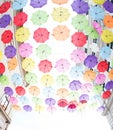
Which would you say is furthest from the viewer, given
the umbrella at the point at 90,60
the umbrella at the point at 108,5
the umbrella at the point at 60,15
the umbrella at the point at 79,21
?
the umbrella at the point at 90,60

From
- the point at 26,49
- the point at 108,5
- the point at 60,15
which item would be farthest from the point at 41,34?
the point at 108,5

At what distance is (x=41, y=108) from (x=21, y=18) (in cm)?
969

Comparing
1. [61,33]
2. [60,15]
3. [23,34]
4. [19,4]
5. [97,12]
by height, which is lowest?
[23,34]

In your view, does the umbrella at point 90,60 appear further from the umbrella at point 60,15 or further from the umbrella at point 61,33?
the umbrella at point 60,15

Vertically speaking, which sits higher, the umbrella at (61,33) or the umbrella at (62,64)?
the umbrella at (61,33)

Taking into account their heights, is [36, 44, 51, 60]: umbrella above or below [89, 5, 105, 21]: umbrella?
below

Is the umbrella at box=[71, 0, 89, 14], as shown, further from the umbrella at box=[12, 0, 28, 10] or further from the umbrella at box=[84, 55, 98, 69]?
the umbrella at box=[84, 55, 98, 69]

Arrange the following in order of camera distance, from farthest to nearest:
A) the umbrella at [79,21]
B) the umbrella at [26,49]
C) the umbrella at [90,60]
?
the umbrella at [90,60]
the umbrella at [26,49]
the umbrella at [79,21]

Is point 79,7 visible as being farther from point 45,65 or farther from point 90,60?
point 45,65

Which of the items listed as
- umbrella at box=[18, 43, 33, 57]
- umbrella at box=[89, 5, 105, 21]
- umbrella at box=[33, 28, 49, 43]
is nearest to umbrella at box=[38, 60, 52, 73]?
umbrella at box=[18, 43, 33, 57]

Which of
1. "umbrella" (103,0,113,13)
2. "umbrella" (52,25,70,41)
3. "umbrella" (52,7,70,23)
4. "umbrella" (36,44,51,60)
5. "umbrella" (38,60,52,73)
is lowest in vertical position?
"umbrella" (38,60,52,73)

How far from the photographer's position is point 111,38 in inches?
607

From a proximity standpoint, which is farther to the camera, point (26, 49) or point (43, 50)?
point (26, 49)

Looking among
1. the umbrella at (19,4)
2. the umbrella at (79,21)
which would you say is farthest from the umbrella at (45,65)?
the umbrella at (19,4)
